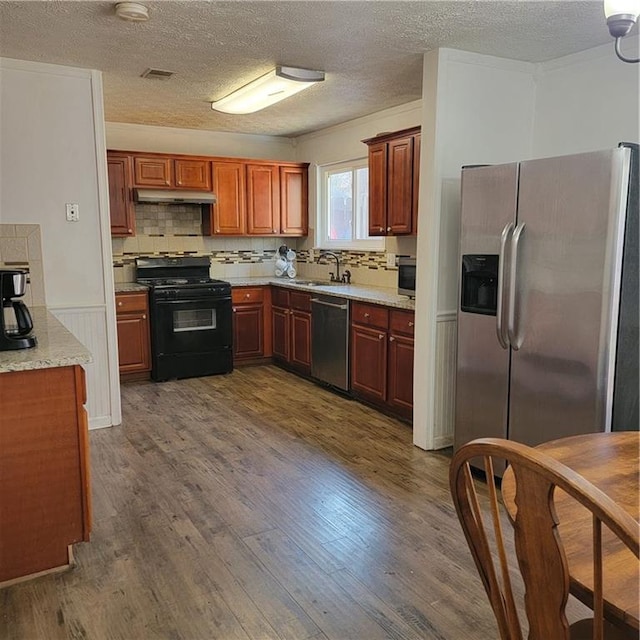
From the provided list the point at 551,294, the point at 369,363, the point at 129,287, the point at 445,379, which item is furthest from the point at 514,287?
the point at 129,287

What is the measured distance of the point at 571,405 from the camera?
2668 mm

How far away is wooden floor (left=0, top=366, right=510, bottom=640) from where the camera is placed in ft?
6.50

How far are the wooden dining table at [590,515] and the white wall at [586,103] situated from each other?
2202 mm

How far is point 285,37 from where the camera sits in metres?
3.02

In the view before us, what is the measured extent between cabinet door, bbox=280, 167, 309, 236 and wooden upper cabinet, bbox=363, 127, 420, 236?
5.66 feet

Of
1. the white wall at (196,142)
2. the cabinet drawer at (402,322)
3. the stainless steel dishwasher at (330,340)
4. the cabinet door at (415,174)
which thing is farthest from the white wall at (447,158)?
the white wall at (196,142)

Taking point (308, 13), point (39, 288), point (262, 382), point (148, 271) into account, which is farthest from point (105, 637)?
point (148, 271)

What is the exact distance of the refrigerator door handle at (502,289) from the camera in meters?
2.83

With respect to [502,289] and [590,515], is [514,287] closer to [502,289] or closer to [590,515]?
[502,289]

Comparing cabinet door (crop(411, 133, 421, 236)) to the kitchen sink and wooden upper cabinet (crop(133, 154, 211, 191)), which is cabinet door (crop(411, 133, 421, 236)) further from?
wooden upper cabinet (crop(133, 154, 211, 191))

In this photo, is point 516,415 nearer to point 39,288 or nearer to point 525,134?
point 525,134

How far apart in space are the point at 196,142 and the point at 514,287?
4.13 meters

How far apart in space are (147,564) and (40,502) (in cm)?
50

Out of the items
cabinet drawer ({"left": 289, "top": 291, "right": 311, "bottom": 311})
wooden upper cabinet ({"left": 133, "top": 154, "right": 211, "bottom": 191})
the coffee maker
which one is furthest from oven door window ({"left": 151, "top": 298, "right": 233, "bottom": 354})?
the coffee maker
